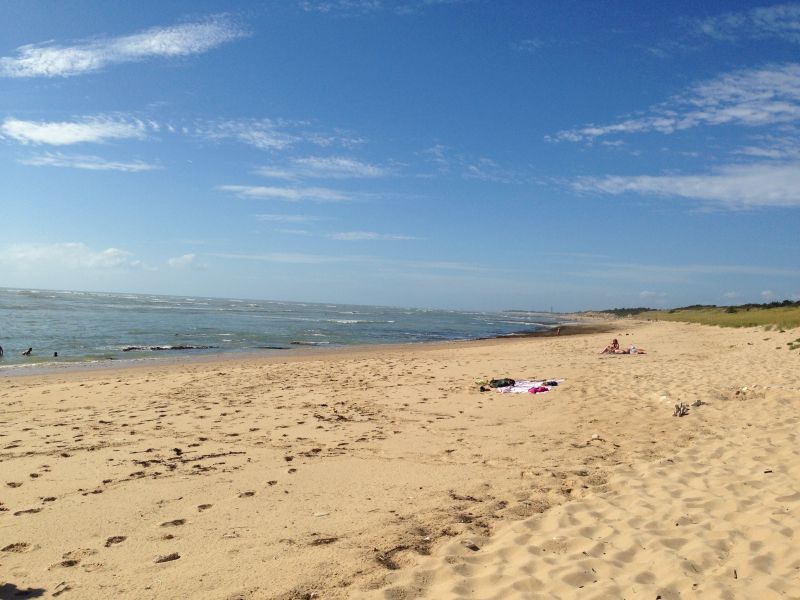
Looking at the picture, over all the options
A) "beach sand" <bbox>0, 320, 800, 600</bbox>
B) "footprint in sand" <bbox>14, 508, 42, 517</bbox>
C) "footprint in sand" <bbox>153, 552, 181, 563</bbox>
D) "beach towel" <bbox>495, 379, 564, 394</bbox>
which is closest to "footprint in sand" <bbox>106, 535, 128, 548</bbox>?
"beach sand" <bbox>0, 320, 800, 600</bbox>

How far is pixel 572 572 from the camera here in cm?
364

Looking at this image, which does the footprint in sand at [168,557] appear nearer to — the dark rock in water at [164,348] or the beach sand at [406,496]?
the beach sand at [406,496]

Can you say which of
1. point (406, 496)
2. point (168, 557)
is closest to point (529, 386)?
point (406, 496)

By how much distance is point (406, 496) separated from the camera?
5.30 m

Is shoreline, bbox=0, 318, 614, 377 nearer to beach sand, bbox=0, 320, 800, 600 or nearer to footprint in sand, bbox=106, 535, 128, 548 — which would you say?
beach sand, bbox=0, 320, 800, 600

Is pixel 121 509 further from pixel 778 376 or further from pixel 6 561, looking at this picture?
pixel 778 376

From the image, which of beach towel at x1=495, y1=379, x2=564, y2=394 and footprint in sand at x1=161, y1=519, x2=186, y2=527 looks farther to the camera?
beach towel at x1=495, y1=379, x2=564, y2=394

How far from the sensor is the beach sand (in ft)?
11.9

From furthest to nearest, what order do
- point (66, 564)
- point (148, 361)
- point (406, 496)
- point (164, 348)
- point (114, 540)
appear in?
point (164, 348) < point (148, 361) < point (406, 496) < point (114, 540) < point (66, 564)

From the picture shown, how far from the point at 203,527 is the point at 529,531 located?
2873 mm

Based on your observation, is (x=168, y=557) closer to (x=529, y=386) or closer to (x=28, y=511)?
(x=28, y=511)

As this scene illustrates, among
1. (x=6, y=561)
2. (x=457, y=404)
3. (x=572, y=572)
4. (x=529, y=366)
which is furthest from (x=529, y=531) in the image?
(x=529, y=366)

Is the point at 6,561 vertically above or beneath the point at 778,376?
beneath

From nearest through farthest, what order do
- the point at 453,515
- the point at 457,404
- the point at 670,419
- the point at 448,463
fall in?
1. the point at 453,515
2. the point at 448,463
3. the point at 670,419
4. the point at 457,404
